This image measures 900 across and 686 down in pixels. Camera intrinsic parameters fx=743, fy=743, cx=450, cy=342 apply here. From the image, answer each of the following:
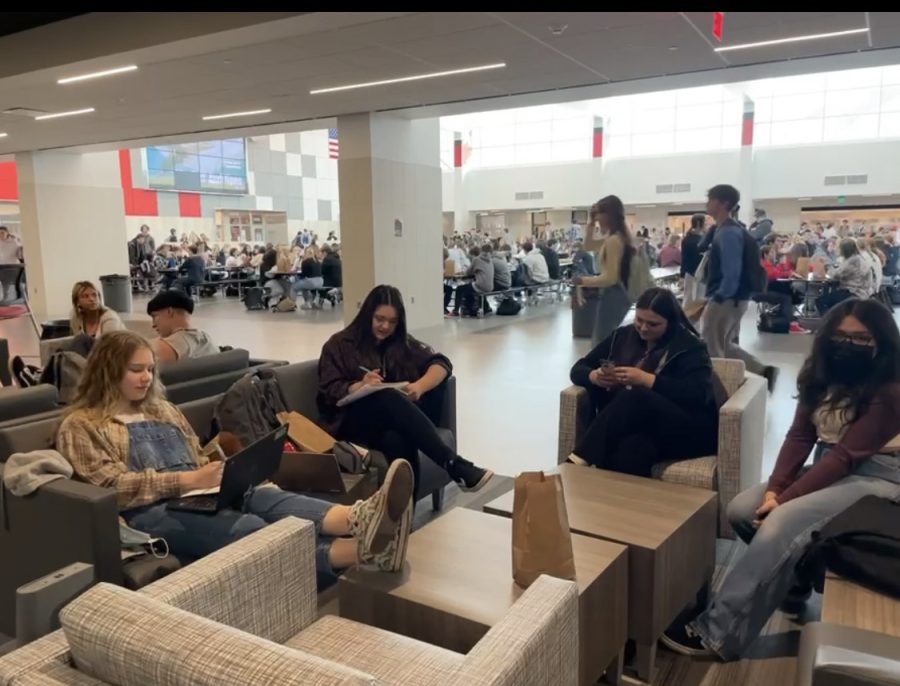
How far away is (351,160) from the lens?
30.5ft

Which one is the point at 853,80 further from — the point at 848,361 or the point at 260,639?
the point at 260,639

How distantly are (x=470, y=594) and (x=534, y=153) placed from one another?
78.3ft

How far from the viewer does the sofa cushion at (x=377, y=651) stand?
164 cm

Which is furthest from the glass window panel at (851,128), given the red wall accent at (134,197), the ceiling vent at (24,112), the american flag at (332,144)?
the ceiling vent at (24,112)

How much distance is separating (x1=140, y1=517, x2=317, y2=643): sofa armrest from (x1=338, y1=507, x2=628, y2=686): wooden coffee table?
0.76 feet

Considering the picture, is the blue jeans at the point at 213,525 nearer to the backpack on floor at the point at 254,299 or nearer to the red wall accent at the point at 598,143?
the backpack on floor at the point at 254,299

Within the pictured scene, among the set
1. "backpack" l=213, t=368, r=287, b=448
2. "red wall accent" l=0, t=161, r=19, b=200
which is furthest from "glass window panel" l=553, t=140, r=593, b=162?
"backpack" l=213, t=368, r=287, b=448


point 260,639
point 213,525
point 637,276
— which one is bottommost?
point 213,525


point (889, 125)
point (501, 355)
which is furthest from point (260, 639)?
point (889, 125)

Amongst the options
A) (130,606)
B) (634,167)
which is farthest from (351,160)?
(634,167)

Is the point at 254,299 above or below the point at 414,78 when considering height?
below

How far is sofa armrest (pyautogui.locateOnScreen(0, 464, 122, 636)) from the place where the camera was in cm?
216

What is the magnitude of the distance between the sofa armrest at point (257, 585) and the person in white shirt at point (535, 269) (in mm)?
10923

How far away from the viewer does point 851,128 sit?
19969 millimetres
